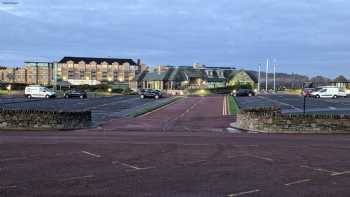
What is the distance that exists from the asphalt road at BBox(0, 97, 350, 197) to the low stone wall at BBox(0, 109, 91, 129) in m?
7.40

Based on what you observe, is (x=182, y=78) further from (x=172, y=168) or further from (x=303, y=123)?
(x=172, y=168)

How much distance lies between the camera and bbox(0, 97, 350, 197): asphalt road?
431 inches

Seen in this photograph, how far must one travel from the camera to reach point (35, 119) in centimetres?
2844

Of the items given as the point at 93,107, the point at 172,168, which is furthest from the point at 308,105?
the point at 172,168

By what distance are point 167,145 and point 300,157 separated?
191 inches

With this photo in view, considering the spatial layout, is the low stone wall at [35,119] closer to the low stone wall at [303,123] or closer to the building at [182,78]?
the low stone wall at [303,123]

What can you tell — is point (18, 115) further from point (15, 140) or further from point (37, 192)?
point (37, 192)

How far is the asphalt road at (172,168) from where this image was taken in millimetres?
10945

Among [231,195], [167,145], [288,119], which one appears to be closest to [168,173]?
[231,195]

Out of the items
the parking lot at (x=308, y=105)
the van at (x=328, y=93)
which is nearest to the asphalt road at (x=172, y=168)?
the parking lot at (x=308, y=105)

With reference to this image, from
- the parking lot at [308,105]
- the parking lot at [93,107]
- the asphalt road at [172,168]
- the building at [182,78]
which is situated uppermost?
the building at [182,78]

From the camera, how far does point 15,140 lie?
20.9 meters

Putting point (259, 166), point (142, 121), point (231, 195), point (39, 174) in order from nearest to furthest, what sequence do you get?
1. point (231, 195)
2. point (39, 174)
3. point (259, 166)
4. point (142, 121)

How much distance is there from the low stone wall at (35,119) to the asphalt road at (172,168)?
7397mm
